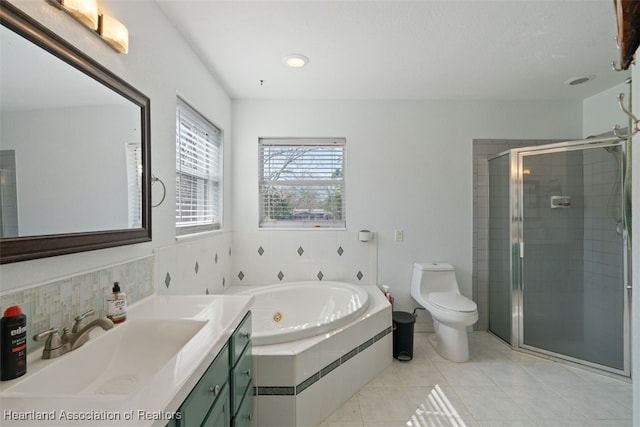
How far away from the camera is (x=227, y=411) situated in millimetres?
1045

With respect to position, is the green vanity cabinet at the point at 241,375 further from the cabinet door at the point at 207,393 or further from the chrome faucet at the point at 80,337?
the chrome faucet at the point at 80,337

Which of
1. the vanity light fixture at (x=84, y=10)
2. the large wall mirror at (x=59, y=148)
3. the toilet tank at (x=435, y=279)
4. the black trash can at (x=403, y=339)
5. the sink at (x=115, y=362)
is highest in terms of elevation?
the vanity light fixture at (x=84, y=10)

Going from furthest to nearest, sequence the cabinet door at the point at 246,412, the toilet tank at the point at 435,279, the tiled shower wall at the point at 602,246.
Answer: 1. the toilet tank at the point at 435,279
2. the tiled shower wall at the point at 602,246
3. the cabinet door at the point at 246,412

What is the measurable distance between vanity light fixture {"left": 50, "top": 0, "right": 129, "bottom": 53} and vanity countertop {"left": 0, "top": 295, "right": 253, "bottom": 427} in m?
1.12

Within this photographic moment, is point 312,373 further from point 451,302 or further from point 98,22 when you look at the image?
→ point 98,22

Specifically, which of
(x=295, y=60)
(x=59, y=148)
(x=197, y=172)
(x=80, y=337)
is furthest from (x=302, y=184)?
(x=80, y=337)

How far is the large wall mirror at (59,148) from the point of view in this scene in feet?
2.47

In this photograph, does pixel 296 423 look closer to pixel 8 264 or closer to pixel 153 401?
pixel 153 401

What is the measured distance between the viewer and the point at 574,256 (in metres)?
2.31

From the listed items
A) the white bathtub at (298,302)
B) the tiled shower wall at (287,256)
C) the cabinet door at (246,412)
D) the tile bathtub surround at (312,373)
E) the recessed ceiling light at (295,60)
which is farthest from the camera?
the tiled shower wall at (287,256)

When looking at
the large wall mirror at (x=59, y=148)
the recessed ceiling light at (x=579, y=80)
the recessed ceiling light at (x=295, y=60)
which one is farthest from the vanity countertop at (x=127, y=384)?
the recessed ceiling light at (x=579, y=80)

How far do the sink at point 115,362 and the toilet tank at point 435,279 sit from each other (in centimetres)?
210

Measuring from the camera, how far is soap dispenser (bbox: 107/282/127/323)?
106cm

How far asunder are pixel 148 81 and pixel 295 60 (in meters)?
1.01
